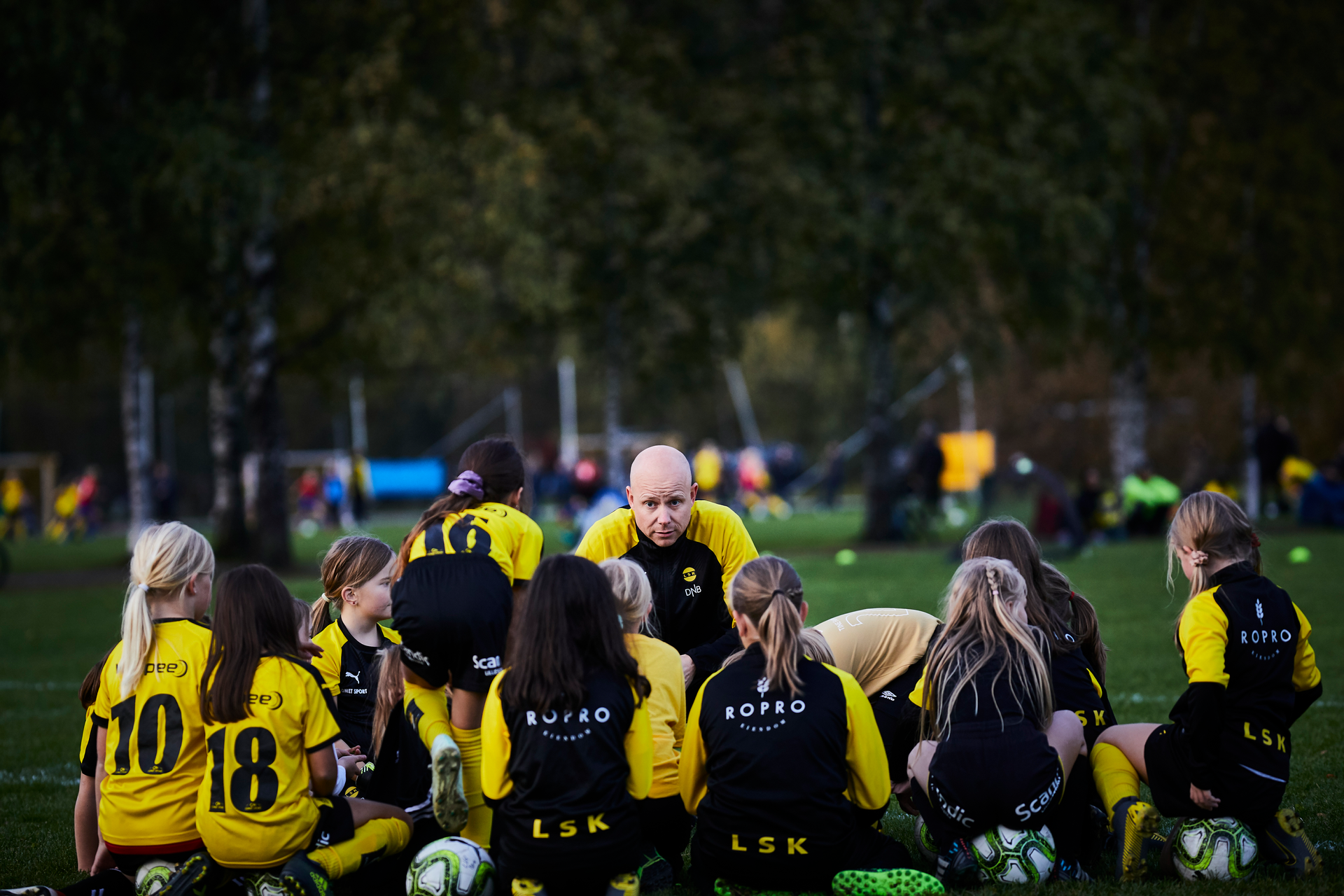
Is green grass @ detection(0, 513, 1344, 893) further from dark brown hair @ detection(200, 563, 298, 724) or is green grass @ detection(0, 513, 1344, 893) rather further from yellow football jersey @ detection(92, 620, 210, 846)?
dark brown hair @ detection(200, 563, 298, 724)

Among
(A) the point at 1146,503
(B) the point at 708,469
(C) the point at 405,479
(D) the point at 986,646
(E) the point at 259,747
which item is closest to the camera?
(E) the point at 259,747

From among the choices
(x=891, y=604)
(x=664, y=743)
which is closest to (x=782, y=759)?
(x=664, y=743)

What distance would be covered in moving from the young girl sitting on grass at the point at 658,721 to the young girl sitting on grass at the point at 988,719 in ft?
3.05

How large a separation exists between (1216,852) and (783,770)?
1.62 meters

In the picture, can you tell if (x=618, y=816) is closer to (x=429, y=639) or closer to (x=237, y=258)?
(x=429, y=639)

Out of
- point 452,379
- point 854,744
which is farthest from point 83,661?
point 452,379

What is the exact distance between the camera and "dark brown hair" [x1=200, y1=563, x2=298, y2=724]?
4.04 meters

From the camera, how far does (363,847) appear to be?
171 inches

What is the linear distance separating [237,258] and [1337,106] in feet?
71.1

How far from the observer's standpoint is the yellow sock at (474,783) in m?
4.57

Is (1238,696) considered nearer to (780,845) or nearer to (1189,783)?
(1189,783)

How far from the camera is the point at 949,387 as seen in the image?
162 ft

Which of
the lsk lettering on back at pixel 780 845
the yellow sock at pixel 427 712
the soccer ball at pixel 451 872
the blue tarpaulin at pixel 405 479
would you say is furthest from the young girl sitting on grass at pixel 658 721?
the blue tarpaulin at pixel 405 479

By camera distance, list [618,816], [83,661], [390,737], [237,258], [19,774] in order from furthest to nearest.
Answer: [237,258], [83,661], [19,774], [390,737], [618,816]
